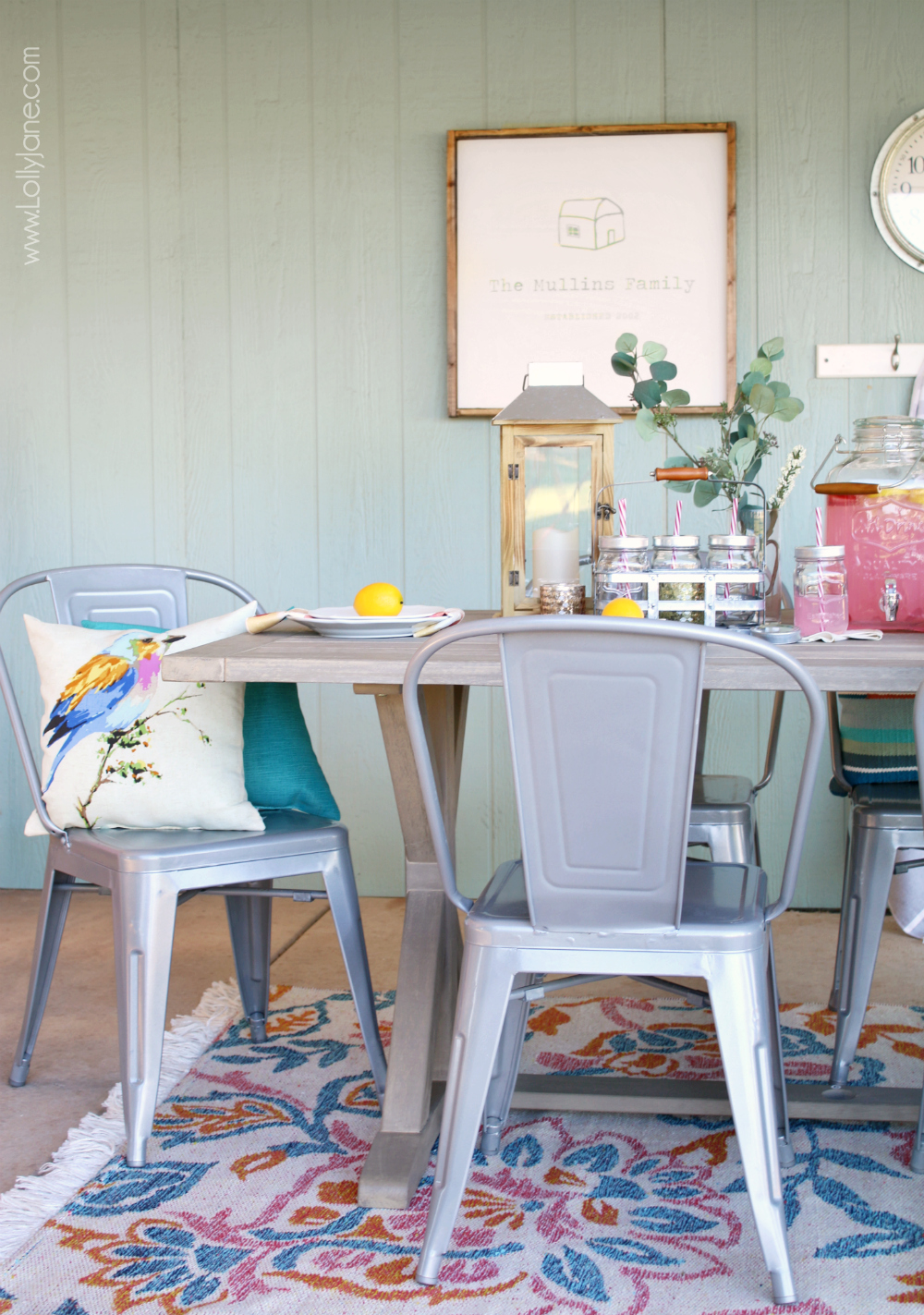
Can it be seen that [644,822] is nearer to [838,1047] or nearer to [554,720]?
[554,720]

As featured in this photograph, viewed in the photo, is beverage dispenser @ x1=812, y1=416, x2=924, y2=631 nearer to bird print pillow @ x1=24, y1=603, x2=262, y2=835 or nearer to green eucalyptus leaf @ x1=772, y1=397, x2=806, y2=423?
green eucalyptus leaf @ x1=772, y1=397, x2=806, y2=423

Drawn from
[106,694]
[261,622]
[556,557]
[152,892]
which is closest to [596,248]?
[556,557]

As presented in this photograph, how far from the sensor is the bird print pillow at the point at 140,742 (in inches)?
71.8

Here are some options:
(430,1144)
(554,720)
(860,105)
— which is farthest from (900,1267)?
(860,105)

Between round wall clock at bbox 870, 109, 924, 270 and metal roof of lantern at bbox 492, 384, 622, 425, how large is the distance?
1456 millimetres

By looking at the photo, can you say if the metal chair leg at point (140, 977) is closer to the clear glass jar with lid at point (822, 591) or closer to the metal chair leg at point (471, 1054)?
the metal chair leg at point (471, 1054)

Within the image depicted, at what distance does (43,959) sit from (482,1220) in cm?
86

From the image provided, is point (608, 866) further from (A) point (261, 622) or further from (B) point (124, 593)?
(B) point (124, 593)

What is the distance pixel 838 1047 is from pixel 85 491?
90.9 inches

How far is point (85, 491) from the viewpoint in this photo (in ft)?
10.5

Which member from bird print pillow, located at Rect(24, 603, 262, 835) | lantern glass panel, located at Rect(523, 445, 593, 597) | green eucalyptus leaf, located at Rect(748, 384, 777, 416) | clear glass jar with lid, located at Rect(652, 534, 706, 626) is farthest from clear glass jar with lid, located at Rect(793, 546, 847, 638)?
bird print pillow, located at Rect(24, 603, 262, 835)

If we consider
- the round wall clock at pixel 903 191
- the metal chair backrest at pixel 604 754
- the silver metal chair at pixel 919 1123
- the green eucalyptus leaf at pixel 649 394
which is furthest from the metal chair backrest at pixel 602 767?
the round wall clock at pixel 903 191

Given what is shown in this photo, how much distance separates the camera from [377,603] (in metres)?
1.83

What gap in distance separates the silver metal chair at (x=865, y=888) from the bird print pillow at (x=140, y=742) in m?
0.93
